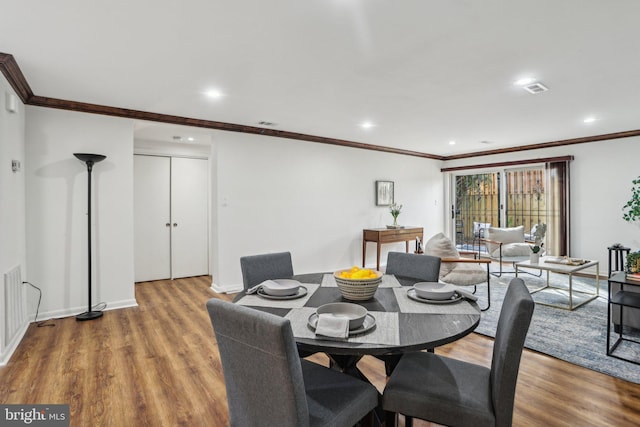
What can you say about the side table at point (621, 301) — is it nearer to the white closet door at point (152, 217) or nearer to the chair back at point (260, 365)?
the chair back at point (260, 365)

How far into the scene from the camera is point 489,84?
3.13 metres

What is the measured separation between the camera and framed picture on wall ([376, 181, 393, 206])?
6394 millimetres

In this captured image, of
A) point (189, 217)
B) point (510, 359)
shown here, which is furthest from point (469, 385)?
point (189, 217)

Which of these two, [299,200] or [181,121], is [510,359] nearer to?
[181,121]

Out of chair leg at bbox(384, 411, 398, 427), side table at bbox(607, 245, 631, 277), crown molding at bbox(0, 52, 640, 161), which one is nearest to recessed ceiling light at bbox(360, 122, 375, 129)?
crown molding at bbox(0, 52, 640, 161)

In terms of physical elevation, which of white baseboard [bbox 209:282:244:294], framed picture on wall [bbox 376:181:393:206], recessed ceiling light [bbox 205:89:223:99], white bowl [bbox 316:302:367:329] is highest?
recessed ceiling light [bbox 205:89:223:99]

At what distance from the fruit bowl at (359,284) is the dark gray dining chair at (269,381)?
451 mm

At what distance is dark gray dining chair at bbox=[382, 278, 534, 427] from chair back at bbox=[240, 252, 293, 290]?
1.13 meters

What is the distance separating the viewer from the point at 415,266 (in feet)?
7.88

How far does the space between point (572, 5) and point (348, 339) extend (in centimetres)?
216

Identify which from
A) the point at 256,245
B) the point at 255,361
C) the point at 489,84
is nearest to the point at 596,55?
the point at 489,84

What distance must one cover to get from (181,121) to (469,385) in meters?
4.09

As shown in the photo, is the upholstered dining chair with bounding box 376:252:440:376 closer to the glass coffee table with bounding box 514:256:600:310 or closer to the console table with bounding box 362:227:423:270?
the glass coffee table with bounding box 514:256:600:310

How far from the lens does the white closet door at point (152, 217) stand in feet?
17.3
